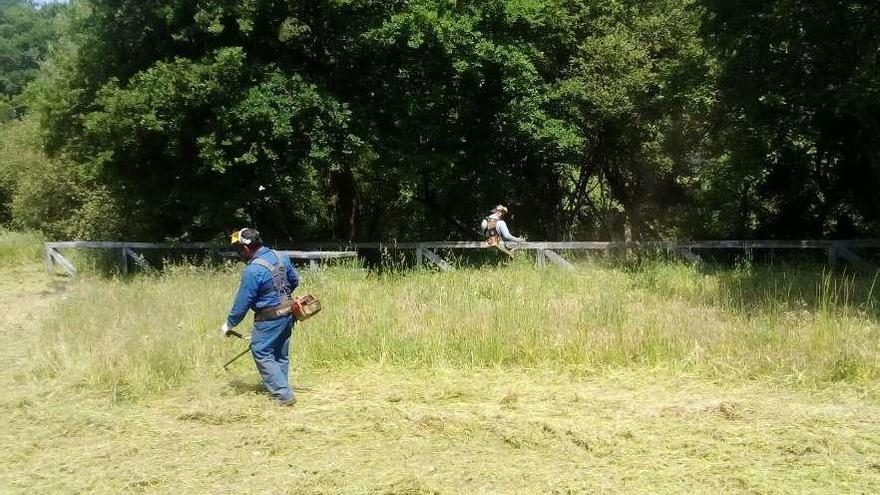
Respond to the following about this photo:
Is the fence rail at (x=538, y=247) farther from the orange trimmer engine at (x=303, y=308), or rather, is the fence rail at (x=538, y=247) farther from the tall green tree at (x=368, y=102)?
the orange trimmer engine at (x=303, y=308)

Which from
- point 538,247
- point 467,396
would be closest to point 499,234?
point 538,247

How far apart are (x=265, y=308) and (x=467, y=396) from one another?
210 cm

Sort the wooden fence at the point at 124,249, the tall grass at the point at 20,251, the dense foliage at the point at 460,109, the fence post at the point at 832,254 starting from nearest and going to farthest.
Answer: the fence post at the point at 832,254 → the dense foliage at the point at 460,109 → the wooden fence at the point at 124,249 → the tall grass at the point at 20,251

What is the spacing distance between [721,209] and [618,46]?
4.28 meters

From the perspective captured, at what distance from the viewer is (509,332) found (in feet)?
27.8

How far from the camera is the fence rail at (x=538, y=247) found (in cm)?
1363

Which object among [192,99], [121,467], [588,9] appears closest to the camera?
[121,467]

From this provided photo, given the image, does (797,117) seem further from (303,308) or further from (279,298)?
(279,298)

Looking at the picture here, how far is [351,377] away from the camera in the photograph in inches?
311

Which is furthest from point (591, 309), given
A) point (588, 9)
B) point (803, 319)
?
point (588, 9)

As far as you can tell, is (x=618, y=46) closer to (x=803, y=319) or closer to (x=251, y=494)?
(x=803, y=319)

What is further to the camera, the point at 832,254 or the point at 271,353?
the point at 832,254

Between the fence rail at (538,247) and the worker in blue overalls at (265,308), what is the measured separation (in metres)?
4.84

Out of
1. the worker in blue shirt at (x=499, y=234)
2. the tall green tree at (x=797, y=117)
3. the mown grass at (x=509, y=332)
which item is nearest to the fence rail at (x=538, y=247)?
the worker in blue shirt at (x=499, y=234)
